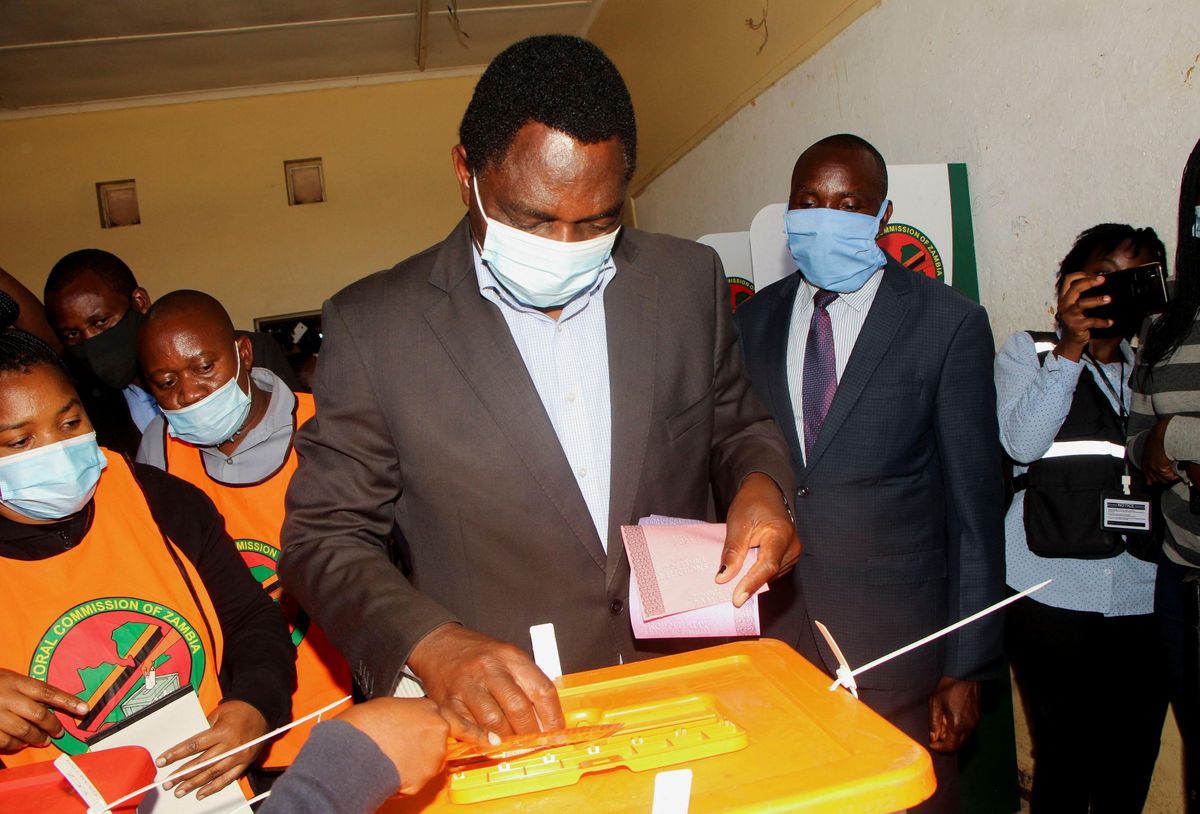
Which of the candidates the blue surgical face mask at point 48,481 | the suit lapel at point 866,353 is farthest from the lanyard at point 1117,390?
the blue surgical face mask at point 48,481

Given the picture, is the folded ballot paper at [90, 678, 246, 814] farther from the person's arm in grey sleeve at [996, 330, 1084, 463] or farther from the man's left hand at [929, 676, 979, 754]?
the person's arm in grey sleeve at [996, 330, 1084, 463]

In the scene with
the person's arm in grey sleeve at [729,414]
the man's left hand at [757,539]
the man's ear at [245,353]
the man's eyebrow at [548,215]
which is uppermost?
the man's eyebrow at [548,215]

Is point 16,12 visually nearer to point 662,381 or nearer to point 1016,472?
point 662,381

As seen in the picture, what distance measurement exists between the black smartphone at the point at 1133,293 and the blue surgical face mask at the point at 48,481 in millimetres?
2372

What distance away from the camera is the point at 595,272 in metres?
1.46

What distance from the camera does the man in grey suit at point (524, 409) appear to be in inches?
51.9

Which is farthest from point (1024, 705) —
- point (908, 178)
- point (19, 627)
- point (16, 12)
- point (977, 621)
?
point (16, 12)

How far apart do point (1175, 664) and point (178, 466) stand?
258cm

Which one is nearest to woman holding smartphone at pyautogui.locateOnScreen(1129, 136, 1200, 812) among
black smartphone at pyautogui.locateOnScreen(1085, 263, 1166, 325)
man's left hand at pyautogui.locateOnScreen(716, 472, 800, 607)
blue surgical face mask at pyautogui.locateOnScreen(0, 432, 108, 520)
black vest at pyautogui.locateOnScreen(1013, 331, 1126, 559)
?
black smartphone at pyautogui.locateOnScreen(1085, 263, 1166, 325)

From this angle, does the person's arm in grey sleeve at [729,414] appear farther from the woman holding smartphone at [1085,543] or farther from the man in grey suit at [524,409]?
the woman holding smartphone at [1085,543]

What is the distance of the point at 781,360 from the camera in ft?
7.77

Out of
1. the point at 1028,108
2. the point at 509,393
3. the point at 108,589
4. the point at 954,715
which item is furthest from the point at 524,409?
the point at 1028,108

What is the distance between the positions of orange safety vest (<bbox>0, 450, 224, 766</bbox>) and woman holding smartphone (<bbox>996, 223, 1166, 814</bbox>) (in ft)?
6.77

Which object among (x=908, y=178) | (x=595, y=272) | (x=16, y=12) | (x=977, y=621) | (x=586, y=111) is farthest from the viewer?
(x=16, y=12)
